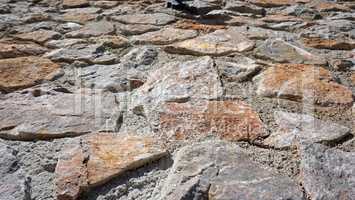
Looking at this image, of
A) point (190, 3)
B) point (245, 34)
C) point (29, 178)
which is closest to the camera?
point (29, 178)

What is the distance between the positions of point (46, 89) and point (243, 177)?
2.50ft

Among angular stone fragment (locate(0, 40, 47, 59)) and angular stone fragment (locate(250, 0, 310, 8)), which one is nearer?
angular stone fragment (locate(0, 40, 47, 59))

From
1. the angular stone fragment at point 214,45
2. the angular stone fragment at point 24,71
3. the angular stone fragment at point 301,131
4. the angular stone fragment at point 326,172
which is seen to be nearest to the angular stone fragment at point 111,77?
the angular stone fragment at point 24,71

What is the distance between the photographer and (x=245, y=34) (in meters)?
1.83

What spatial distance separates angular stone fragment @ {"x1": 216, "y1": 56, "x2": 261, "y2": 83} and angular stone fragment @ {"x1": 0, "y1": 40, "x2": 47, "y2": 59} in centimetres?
74

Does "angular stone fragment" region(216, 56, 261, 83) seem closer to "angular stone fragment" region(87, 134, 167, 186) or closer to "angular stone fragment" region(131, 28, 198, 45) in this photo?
"angular stone fragment" region(131, 28, 198, 45)

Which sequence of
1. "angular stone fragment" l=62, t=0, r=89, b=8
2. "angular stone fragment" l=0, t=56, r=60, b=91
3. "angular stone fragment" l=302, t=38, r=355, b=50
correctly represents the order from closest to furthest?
"angular stone fragment" l=0, t=56, r=60, b=91
"angular stone fragment" l=302, t=38, r=355, b=50
"angular stone fragment" l=62, t=0, r=89, b=8

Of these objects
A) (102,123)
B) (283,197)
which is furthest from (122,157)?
(283,197)

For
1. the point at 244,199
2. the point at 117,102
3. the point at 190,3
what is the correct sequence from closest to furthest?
the point at 244,199 < the point at 117,102 < the point at 190,3

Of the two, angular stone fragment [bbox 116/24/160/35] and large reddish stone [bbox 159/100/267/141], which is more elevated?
angular stone fragment [bbox 116/24/160/35]

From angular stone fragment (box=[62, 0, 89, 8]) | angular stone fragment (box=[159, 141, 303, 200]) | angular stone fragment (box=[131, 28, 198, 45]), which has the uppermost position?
angular stone fragment (box=[62, 0, 89, 8])

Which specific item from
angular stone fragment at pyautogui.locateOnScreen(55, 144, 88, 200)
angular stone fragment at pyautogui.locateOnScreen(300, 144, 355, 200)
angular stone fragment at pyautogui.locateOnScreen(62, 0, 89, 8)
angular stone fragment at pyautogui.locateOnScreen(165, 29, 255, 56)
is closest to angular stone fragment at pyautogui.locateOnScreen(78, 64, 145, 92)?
angular stone fragment at pyautogui.locateOnScreen(165, 29, 255, 56)

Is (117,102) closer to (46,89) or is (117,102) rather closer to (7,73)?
(46,89)

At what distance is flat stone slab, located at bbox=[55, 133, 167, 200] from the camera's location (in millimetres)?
961
